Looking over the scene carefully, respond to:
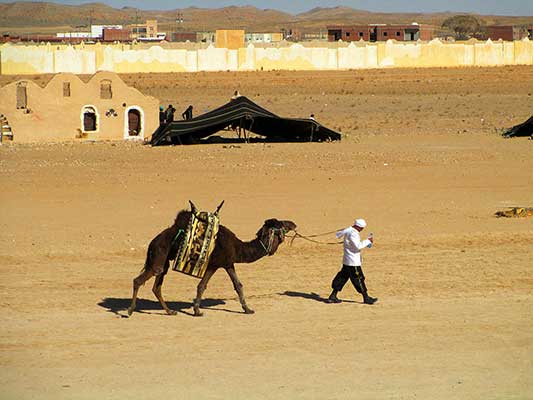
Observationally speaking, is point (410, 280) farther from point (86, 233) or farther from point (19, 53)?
point (19, 53)

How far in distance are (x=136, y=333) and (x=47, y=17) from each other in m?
141

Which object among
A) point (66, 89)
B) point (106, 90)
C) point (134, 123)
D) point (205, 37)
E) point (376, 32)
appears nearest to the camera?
point (66, 89)

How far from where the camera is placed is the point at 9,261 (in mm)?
17281

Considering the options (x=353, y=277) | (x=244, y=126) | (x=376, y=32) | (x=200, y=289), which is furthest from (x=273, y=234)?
(x=376, y=32)

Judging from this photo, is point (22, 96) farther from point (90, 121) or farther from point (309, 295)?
point (309, 295)

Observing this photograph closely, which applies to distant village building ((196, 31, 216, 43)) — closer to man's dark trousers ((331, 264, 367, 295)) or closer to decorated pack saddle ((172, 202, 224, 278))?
man's dark trousers ((331, 264, 367, 295))

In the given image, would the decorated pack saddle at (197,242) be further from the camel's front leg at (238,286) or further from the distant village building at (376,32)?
the distant village building at (376,32)

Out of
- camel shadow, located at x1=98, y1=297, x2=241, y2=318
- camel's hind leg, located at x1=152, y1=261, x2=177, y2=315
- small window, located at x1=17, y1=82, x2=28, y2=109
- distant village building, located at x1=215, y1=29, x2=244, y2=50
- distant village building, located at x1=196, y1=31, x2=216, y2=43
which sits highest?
distant village building, located at x1=196, y1=31, x2=216, y2=43

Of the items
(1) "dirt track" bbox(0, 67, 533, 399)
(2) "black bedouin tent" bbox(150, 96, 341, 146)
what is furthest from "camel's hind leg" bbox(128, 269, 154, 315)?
(2) "black bedouin tent" bbox(150, 96, 341, 146)

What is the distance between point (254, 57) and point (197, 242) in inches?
2461

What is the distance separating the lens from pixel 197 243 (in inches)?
515

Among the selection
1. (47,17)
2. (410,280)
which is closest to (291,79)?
(410,280)

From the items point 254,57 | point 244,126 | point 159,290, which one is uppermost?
point 254,57

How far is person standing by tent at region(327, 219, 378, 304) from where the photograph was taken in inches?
557
